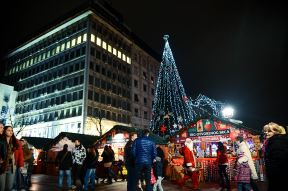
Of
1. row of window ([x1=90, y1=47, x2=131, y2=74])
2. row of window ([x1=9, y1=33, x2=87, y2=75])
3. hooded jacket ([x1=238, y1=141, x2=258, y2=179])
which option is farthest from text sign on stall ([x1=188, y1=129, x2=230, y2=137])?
row of window ([x1=9, y1=33, x2=87, y2=75])

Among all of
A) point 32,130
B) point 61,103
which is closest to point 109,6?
point 61,103

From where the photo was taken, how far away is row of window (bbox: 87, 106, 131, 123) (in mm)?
46278

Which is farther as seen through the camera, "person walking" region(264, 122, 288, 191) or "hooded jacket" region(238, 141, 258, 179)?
"hooded jacket" region(238, 141, 258, 179)

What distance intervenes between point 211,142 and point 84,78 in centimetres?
3532

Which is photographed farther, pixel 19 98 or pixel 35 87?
pixel 19 98

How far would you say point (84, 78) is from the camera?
46.9 m

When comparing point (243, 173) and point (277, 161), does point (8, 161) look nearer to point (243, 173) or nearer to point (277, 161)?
point (277, 161)

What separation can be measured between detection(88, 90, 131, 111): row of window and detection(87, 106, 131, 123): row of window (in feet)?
5.76

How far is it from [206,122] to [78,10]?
4341 centimetres

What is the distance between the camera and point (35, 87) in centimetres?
5691

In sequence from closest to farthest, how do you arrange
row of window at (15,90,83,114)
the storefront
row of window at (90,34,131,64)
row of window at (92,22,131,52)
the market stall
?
the market stall → the storefront → row of window at (15,90,83,114) → row of window at (90,34,131,64) → row of window at (92,22,131,52)

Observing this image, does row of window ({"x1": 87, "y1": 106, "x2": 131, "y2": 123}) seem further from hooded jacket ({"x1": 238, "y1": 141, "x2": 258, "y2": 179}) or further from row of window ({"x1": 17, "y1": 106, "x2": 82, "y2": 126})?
hooded jacket ({"x1": 238, "y1": 141, "x2": 258, "y2": 179})

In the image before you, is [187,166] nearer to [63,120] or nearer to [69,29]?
[63,120]

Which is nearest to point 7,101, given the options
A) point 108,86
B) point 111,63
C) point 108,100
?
point 108,86
